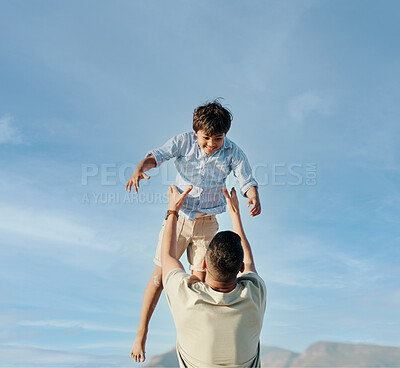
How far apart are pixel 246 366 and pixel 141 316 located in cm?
207

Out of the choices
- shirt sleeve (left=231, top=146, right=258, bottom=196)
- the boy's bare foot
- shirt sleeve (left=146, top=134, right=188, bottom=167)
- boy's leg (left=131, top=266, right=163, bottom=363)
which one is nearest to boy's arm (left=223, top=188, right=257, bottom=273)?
shirt sleeve (left=231, top=146, right=258, bottom=196)

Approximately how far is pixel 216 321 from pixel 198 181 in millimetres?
2195

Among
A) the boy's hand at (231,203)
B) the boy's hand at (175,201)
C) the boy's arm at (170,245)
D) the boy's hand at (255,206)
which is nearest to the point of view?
the boy's arm at (170,245)

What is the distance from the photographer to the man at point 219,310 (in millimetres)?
2871

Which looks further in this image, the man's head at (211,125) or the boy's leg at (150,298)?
the boy's leg at (150,298)

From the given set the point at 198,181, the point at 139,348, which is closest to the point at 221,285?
the point at 198,181

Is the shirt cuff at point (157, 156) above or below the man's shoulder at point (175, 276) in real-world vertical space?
above

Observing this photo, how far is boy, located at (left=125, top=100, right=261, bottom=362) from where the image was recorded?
4727 millimetres

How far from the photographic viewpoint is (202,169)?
4.82 m

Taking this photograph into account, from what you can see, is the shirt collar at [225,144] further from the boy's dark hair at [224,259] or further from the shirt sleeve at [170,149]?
the boy's dark hair at [224,259]

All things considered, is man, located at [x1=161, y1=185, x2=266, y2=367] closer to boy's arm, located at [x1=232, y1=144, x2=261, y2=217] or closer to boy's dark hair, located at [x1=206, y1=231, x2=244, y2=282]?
boy's dark hair, located at [x1=206, y1=231, x2=244, y2=282]

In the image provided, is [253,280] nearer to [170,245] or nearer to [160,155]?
[170,245]

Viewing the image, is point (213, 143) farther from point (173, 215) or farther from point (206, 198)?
point (173, 215)

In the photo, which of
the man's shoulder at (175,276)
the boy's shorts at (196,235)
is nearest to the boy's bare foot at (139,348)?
the boy's shorts at (196,235)
